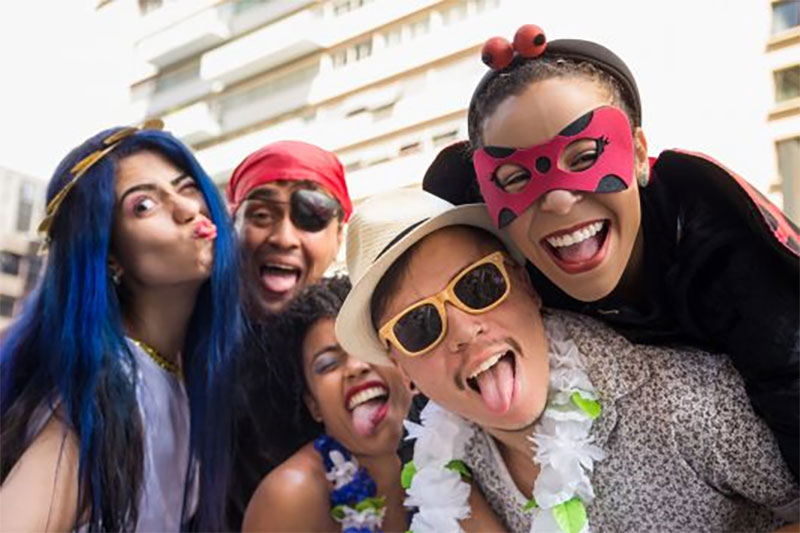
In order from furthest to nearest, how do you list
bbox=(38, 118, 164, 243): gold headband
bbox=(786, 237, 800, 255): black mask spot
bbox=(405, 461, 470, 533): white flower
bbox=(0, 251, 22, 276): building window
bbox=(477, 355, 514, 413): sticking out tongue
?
bbox=(0, 251, 22, 276): building window
bbox=(38, 118, 164, 243): gold headband
bbox=(405, 461, 470, 533): white flower
bbox=(477, 355, 514, 413): sticking out tongue
bbox=(786, 237, 800, 255): black mask spot

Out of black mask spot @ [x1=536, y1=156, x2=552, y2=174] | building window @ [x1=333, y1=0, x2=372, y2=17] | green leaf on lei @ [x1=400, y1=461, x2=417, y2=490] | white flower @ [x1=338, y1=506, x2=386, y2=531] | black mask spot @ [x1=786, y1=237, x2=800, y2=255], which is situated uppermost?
building window @ [x1=333, y1=0, x2=372, y2=17]

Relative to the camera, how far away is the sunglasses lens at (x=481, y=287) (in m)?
0.93

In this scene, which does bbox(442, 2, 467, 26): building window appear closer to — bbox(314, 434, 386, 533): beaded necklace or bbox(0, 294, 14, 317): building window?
bbox(314, 434, 386, 533): beaded necklace

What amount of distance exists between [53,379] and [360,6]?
0.82 m

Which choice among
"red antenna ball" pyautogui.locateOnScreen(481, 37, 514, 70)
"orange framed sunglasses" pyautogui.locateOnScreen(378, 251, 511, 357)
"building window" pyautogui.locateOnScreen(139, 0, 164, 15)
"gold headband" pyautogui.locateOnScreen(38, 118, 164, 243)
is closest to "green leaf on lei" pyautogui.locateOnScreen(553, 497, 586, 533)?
"orange framed sunglasses" pyautogui.locateOnScreen(378, 251, 511, 357)

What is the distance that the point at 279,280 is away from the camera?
154 centimetres

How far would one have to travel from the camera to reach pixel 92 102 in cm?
146

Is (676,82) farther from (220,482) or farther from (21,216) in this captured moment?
(21,216)

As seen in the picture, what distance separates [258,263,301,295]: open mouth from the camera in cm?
153

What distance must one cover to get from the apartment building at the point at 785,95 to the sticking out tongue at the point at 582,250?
0.91ft

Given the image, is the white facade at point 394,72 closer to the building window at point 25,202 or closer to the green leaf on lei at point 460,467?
the building window at point 25,202

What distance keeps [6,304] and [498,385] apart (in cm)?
97

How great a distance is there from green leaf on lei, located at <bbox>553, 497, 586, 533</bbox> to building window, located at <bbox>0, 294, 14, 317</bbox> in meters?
1.04

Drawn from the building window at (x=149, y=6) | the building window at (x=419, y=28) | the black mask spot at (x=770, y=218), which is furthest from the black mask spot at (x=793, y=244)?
the building window at (x=149, y=6)
